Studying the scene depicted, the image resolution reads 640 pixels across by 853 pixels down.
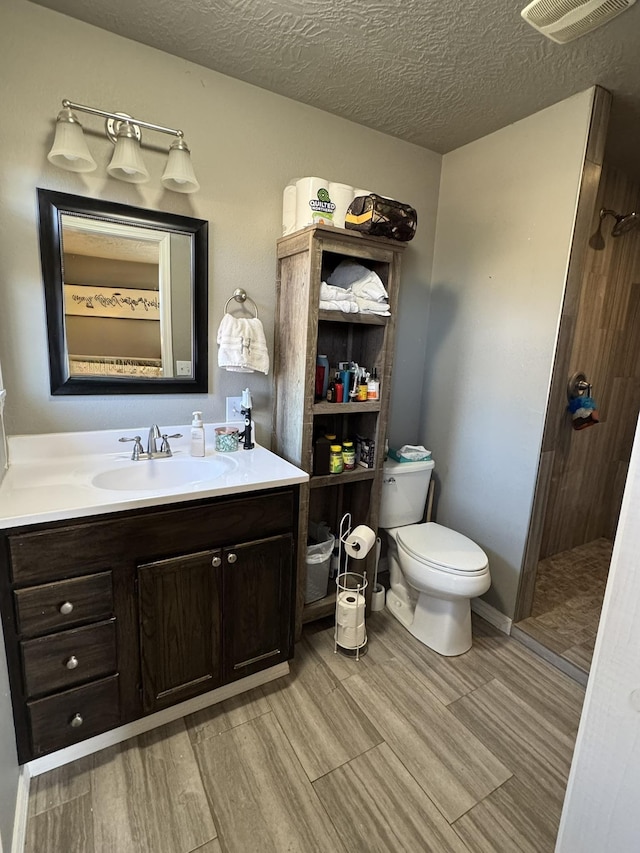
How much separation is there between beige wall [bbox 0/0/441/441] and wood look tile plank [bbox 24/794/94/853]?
1175mm

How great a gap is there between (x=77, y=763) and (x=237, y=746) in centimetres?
50

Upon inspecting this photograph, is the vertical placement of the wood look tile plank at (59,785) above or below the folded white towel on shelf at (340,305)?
below

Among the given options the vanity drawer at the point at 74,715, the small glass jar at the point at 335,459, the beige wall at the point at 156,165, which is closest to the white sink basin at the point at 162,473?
the beige wall at the point at 156,165

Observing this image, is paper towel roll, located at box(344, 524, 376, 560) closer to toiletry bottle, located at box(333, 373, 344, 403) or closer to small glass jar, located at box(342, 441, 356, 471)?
small glass jar, located at box(342, 441, 356, 471)

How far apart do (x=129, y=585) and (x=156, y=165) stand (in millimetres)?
1506

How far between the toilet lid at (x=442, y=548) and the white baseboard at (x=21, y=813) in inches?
60.2

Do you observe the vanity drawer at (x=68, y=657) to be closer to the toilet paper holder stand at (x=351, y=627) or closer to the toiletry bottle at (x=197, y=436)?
the toiletry bottle at (x=197, y=436)

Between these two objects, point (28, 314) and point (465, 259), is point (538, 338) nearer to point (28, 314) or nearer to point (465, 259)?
point (465, 259)

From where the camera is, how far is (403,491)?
2170 millimetres

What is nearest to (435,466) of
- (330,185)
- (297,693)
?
(297,693)

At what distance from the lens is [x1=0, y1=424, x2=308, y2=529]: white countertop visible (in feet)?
3.79

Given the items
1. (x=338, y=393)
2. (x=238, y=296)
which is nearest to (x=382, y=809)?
(x=338, y=393)

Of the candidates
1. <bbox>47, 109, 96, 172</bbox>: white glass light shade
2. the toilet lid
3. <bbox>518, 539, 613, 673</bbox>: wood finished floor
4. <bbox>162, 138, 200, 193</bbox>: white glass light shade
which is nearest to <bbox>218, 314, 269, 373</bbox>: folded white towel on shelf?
<bbox>162, 138, 200, 193</bbox>: white glass light shade

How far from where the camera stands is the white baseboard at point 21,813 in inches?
42.1
